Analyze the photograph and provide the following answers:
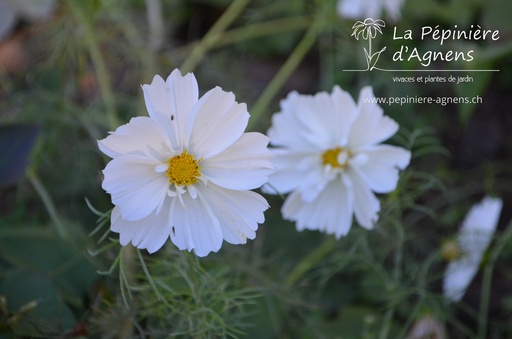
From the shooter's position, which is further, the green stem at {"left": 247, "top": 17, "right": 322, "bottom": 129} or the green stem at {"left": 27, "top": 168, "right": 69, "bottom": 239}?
the green stem at {"left": 247, "top": 17, "right": 322, "bottom": 129}

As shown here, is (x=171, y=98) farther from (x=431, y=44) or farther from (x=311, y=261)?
(x=431, y=44)

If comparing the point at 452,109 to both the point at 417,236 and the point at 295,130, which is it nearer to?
the point at 417,236

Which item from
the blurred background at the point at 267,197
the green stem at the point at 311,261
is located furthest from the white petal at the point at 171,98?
the green stem at the point at 311,261

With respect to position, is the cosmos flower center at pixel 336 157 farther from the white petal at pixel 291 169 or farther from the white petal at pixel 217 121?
the white petal at pixel 217 121

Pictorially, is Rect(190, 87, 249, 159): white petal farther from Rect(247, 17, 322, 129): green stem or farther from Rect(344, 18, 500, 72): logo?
Rect(344, 18, 500, 72): logo

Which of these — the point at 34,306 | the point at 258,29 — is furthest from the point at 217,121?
the point at 258,29

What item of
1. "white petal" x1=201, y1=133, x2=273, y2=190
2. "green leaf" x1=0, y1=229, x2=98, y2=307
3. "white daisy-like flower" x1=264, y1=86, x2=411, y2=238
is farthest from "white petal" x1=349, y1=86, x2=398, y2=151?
"green leaf" x1=0, y1=229, x2=98, y2=307
